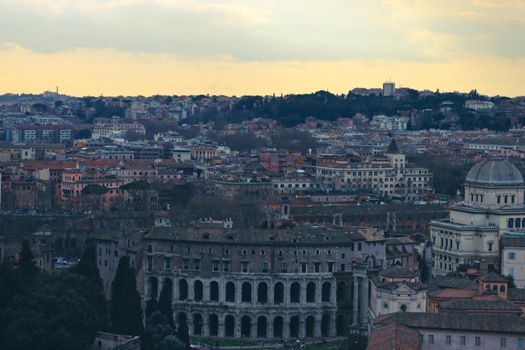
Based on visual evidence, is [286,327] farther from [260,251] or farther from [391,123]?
[391,123]

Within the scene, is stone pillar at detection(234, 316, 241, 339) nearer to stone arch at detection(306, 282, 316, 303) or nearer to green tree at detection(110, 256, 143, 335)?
stone arch at detection(306, 282, 316, 303)

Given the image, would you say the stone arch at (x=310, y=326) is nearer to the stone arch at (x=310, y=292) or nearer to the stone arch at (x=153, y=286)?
the stone arch at (x=310, y=292)

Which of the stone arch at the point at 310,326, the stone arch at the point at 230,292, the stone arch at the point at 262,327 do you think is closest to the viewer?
the stone arch at the point at 262,327

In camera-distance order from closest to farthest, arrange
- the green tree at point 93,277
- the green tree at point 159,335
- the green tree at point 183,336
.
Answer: the green tree at point 159,335
the green tree at point 93,277
the green tree at point 183,336

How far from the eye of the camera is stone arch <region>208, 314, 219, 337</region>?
5059 cm

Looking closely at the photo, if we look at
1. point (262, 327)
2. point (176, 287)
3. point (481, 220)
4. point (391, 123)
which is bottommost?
point (262, 327)

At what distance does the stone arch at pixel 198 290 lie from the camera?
51.2 metres

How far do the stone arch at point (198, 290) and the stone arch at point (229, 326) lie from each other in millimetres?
1255

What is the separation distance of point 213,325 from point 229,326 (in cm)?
56

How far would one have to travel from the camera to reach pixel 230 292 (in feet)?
168

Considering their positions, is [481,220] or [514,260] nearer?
[514,260]

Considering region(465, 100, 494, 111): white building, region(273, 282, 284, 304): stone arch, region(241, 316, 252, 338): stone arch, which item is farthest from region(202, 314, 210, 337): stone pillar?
region(465, 100, 494, 111): white building

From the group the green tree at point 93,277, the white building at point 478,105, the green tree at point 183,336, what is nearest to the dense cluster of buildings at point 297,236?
the green tree at point 93,277

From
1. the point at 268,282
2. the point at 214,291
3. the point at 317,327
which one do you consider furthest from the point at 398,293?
the point at 214,291
